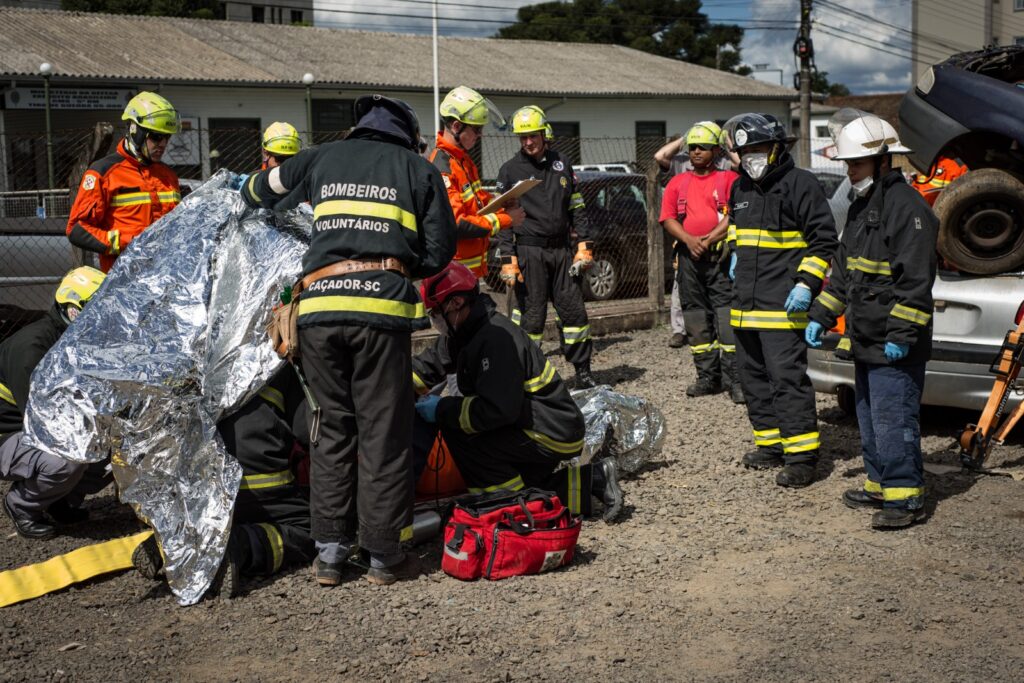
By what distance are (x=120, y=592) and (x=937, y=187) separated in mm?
5955

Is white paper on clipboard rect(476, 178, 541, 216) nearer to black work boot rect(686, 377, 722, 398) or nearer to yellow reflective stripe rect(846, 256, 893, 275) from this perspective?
yellow reflective stripe rect(846, 256, 893, 275)

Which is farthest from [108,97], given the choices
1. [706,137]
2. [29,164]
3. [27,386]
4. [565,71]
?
[27,386]

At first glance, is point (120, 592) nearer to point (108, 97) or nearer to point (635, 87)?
point (108, 97)

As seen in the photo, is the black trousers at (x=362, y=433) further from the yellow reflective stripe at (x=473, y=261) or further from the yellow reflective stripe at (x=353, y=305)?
the yellow reflective stripe at (x=473, y=261)

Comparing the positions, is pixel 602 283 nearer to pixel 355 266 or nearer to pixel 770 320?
pixel 770 320

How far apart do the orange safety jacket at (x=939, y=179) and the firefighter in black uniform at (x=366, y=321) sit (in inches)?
168

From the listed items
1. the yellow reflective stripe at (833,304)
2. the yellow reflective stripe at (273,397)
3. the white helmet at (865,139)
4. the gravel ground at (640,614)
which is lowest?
the gravel ground at (640,614)

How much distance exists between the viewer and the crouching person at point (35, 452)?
522 centimetres

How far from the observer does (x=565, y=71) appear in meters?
35.2

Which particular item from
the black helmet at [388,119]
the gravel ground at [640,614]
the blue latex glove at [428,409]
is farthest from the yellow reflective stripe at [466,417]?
the black helmet at [388,119]

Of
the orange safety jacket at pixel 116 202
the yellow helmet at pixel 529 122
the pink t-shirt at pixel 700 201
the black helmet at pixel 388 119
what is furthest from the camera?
the pink t-shirt at pixel 700 201

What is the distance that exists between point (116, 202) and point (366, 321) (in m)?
3.00

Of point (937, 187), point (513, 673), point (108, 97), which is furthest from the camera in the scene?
point (108, 97)

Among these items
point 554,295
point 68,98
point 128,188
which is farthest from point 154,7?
point 128,188
